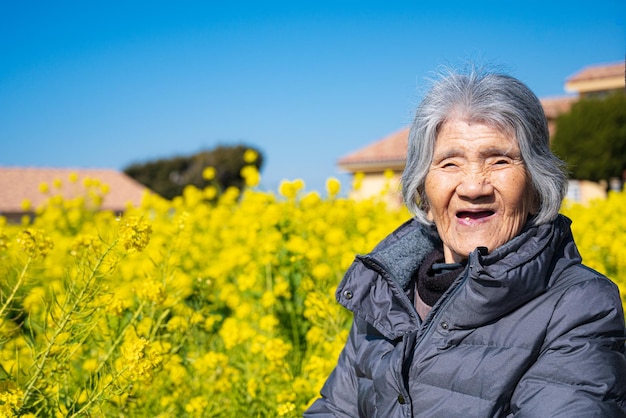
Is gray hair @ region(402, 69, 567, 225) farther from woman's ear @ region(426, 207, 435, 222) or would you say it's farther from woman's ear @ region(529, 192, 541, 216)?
woman's ear @ region(426, 207, 435, 222)

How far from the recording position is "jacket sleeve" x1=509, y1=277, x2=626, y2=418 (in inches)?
53.1

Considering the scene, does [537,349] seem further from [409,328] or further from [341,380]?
[341,380]

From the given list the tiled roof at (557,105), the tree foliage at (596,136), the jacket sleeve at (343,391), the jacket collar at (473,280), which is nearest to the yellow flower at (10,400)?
the jacket sleeve at (343,391)

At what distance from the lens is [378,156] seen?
27.6 meters

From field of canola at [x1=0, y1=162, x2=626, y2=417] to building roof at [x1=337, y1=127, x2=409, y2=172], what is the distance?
20981 millimetres

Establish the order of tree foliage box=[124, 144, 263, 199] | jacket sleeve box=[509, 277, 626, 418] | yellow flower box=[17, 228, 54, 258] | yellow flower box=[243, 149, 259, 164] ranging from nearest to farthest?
jacket sleeve box=[509, 277, 626, 418], yellow flower box=[17, 228, 54, 258], yellow flower box=[243, 149, 259, 164], tree foliage box=[124, 144, 263, 199]

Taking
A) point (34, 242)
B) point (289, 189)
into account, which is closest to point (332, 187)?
point (289, 189)

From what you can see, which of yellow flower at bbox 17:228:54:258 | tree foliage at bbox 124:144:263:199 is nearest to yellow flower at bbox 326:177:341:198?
yellow flower at bbox 17:228:54:258

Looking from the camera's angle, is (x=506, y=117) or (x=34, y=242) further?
(x=34, y=242)

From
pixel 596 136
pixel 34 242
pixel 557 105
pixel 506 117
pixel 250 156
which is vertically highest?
pixel 557 105

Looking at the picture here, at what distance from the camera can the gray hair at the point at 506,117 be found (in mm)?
1672

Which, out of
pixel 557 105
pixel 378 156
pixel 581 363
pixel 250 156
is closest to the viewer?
pixel 581 363

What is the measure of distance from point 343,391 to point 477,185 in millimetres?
721

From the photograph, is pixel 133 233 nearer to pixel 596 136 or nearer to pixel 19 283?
pixel 19 283
